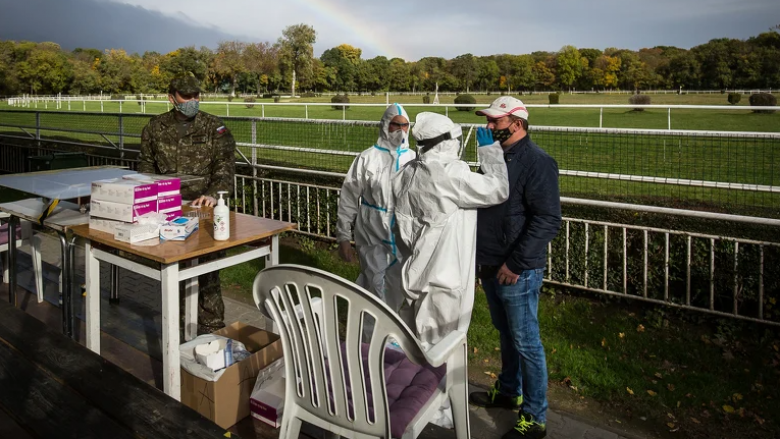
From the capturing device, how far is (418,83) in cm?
9319

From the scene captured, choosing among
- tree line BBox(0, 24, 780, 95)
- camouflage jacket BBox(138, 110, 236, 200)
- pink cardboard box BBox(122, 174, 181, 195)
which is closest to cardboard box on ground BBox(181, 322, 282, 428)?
pink cardboard box BBox(122, 174, 181, 195)

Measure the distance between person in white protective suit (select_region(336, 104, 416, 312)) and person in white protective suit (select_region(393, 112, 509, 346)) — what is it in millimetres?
851

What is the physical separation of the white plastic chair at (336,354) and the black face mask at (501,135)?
112cm

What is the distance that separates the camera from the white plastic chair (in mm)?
1829

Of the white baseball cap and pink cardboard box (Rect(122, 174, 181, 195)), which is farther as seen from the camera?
pink cardboard box (Rect(122, 174, 181, 195))

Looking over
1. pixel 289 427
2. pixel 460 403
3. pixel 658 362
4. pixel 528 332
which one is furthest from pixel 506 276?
pixel 658 362

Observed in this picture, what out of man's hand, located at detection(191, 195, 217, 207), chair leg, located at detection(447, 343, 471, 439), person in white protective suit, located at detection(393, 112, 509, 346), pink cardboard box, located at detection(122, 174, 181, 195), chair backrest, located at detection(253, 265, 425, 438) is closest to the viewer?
chair backrest, located at detection(253, 265, 425, 438)

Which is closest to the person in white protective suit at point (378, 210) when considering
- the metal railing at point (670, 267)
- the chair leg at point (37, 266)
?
the metal railing at point (670, 267)

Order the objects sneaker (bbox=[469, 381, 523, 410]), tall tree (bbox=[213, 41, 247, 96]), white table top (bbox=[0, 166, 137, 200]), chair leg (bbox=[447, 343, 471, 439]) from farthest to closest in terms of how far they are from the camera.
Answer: tall tree (bbox=[213, 41, 247, 96])
white table top (bbox=[0, 166, 137, 200])
sneaker (bbox=[469, 381, 523, 410])
chair leg (bbox=[447, 343, 471, 439])

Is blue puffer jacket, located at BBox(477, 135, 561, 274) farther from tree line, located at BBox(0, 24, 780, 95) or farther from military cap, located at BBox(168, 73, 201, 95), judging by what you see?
tree line, located at BBox(0, 24, 780, 95)

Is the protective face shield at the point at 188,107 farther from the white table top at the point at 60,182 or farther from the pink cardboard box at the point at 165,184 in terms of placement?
the pink cardboard box at the point at 165,184

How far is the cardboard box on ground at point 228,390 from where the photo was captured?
2789mm

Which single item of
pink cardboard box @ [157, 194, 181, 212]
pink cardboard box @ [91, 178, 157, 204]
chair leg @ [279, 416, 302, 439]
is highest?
pink cardboard box @ [91, 178, 157, 204]

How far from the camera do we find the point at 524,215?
281 centimetres
